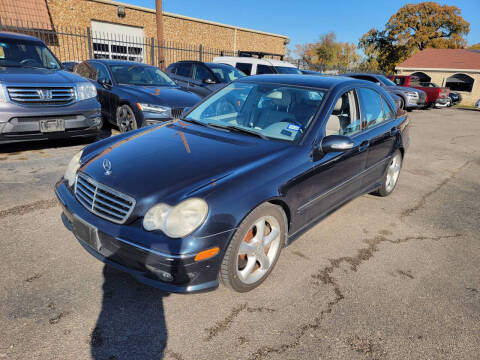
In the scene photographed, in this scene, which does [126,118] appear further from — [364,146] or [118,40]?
[118,40]

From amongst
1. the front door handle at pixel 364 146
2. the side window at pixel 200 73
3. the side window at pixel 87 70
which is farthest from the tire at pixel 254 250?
the side window at pixel 200 73

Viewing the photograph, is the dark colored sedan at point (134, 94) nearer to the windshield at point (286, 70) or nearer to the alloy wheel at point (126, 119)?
the alloy wheel at point (126, 119)

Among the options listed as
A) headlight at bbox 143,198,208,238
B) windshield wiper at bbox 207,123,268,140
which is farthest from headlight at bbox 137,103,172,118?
headlight at bbox 143,198,208,238

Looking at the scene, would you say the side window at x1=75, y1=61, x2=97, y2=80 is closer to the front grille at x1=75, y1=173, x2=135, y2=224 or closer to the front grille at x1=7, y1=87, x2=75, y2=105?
the front grille at x1=7, y1=87, x2=75, y2=105

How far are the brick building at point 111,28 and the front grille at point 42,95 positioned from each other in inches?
443

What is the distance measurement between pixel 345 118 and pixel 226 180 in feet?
5.88

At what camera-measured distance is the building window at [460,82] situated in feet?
107

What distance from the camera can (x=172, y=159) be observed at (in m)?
2.67

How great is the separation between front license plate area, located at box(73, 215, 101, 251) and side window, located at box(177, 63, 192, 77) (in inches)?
343

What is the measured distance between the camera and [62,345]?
6.56 ft

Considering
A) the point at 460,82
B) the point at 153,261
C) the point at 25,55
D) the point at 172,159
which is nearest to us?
the point at 153,261

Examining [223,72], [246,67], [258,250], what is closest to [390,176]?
[258,250]

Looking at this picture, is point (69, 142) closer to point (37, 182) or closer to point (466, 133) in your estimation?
point (37, 182)

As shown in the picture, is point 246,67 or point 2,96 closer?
point 2,96
